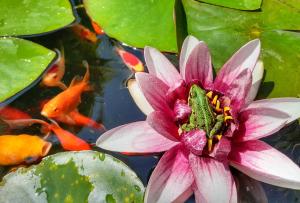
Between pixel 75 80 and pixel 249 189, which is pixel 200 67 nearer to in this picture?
pixel 249 189

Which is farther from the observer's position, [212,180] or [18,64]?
[18,64]

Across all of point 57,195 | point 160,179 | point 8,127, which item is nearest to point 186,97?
point 160,179

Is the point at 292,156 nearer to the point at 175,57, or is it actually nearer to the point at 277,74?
the point at 277,74

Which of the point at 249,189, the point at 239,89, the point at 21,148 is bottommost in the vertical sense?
the point at 249,189

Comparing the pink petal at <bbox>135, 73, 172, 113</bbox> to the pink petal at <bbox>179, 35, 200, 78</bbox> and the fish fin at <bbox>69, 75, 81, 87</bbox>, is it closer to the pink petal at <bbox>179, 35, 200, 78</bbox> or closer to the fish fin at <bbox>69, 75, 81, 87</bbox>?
the pink petal at <bbox>179, 35, 200, 78</bbox>

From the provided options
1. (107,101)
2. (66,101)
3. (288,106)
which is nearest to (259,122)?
(288,106)

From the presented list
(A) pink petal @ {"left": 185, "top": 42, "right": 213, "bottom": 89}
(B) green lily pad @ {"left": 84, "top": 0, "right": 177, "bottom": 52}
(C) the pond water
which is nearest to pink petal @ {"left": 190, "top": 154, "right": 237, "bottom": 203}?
(C) the pond water
